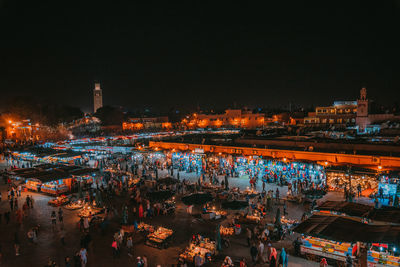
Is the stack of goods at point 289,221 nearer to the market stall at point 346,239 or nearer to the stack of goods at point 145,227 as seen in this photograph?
the market stall at point 346,239

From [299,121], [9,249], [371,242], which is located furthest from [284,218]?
[299,121]

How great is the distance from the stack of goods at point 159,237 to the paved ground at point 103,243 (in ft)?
0.82

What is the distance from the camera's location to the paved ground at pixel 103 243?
1064 centimetres

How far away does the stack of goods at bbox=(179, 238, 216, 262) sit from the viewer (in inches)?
407

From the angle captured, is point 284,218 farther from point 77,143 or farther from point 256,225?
point 77,143

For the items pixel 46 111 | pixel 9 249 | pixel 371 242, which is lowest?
pixel 9 249

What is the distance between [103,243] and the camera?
1224 centimetres

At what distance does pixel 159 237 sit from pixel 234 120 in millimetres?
80572

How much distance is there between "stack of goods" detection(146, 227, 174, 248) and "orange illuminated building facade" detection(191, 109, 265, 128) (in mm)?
78642

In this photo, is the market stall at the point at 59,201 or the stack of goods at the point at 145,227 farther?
the market stall at the point at 59,201

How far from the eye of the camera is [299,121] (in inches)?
3329

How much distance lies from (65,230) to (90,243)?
9.31ft

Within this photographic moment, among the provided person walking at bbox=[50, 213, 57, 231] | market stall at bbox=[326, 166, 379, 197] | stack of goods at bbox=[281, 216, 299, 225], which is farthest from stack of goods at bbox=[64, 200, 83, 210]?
market stall at bbox=[326, 166, 379, 197]

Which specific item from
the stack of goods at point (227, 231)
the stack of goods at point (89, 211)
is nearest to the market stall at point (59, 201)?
the stack of goods at point (89, 211)
